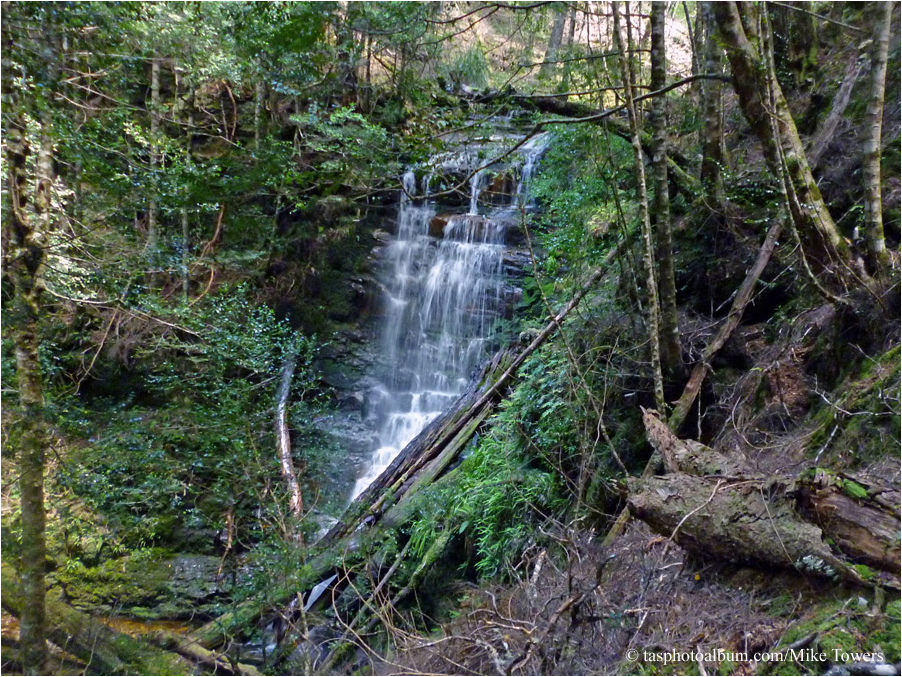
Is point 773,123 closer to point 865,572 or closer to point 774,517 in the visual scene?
point 774,517

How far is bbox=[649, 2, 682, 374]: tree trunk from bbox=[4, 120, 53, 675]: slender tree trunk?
16.1 ft

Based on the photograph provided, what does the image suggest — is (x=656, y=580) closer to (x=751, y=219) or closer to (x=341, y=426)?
(x=751, y=219)

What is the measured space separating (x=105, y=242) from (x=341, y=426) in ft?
21.4

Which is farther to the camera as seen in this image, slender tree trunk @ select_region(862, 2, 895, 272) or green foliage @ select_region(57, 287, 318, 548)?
green foliage @ select_region(57, 287, 318, 548)

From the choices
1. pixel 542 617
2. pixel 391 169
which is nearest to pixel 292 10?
pixel 391 169

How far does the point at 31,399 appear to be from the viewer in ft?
14.6

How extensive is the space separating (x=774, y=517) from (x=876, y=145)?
8.69 ft

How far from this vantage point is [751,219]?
5.08 metres

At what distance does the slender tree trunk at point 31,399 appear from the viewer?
4.31 metres

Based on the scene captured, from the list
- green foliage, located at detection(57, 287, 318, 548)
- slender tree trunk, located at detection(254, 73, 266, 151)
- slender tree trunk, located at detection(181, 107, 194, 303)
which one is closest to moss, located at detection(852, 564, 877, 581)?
green foliage, located at detection(57, 287, 318, 548)

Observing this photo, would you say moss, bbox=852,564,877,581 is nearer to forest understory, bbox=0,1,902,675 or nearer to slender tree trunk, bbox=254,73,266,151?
forest understory, bbox=0,1,902,675

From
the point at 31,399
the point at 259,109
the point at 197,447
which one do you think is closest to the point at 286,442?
the point at 197,447

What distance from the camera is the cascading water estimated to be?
37.7 feet

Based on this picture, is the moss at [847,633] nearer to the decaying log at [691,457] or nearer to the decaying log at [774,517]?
the decaying log at [774,517]
